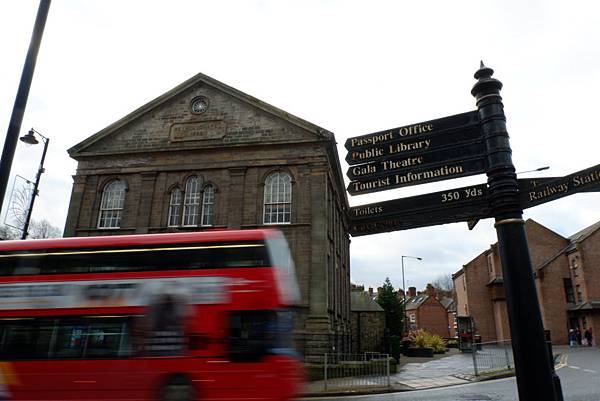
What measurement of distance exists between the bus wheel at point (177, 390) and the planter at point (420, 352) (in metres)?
30.1

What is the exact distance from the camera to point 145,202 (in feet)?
80.4

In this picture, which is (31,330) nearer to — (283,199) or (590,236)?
(283,199)

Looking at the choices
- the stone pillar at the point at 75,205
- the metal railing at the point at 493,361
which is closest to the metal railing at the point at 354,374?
the metal railing at the point at 493,361

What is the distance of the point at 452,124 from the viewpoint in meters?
4.77

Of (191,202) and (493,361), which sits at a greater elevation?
(191,202)

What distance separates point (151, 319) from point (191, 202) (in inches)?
627

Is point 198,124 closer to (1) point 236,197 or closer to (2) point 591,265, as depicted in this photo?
(1) point 236,197

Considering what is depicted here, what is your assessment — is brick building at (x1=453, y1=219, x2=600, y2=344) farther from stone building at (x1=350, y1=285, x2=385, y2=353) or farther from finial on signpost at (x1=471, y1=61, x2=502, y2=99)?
finial on signpost at (x1=471, y1=61, x2=502, y2=99)

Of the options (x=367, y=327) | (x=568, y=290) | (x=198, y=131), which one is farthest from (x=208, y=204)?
(x=568, y=290)

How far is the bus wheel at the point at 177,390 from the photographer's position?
853 cm

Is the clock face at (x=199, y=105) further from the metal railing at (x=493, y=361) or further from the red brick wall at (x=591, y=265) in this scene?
the red brick wall at (x=591, y=265)

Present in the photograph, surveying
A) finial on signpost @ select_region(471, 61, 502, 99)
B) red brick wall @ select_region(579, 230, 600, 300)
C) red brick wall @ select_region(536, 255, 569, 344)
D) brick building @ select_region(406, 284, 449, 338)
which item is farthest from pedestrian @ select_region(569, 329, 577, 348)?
finial on signpost @ select_region(471, 61, 502, 99)

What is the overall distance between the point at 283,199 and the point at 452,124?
18858 millimetres

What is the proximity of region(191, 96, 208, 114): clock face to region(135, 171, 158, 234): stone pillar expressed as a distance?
4647mm
